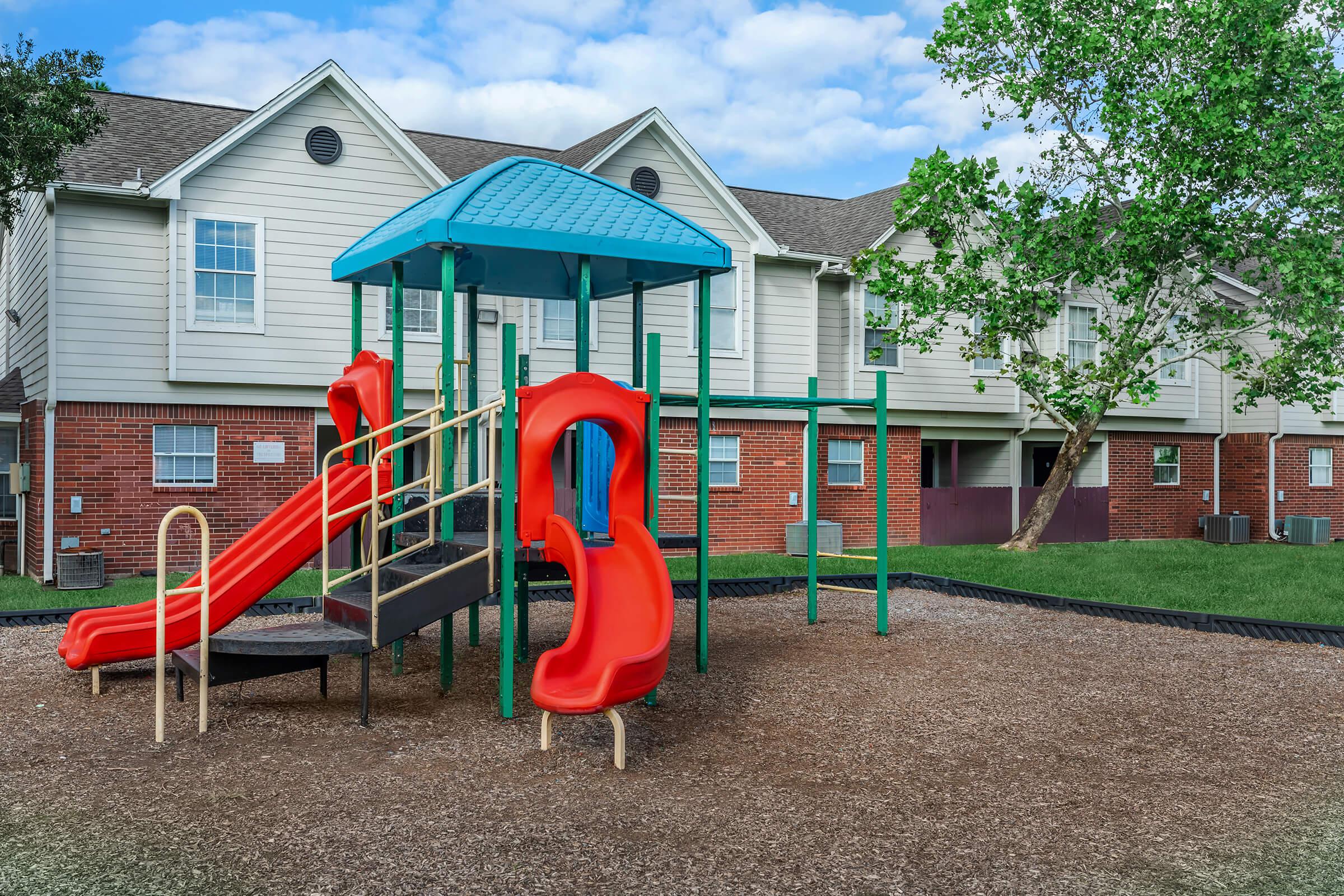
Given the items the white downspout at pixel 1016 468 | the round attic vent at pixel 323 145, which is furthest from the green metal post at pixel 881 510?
the white downspout at pixel 1016 468

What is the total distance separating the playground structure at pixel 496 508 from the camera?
7082 mm

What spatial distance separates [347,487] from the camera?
845 cm

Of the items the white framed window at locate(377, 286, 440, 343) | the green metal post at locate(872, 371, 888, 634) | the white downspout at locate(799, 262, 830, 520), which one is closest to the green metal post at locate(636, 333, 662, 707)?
the green metal post at locate(872, 371, 888, 634)

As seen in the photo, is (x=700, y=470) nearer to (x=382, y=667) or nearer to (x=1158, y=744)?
(x=382, y=667)

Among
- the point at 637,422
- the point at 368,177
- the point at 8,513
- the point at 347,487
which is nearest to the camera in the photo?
the point at 637,422

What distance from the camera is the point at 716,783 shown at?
618 centimetres

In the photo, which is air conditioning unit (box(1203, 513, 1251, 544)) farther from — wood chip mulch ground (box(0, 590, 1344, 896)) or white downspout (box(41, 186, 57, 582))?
white downspout (box(41, 186, 57, 582))

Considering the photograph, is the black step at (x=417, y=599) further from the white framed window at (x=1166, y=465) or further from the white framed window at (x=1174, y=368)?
the white framed window at (x=1166, y=465)

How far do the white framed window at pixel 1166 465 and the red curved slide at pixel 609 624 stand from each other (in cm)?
2145

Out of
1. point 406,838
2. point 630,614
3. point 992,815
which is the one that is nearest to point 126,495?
point 630,614

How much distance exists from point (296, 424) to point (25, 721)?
9.60m

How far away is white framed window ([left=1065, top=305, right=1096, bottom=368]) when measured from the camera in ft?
78.9

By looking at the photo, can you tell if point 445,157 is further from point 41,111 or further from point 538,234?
point 538,234

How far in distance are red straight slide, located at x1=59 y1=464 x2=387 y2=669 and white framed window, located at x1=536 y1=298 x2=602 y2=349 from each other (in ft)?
32.6
